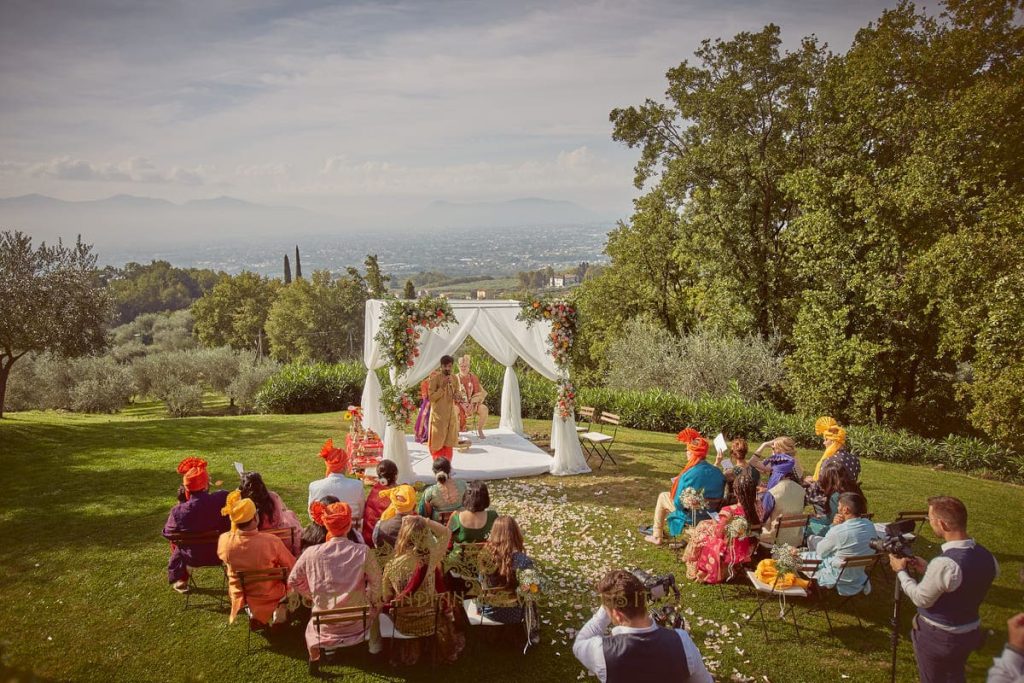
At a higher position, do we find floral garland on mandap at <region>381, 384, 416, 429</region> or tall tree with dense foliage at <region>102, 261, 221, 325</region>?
tall tree with dense foliage at <region>102, 261, 221, 325</region>

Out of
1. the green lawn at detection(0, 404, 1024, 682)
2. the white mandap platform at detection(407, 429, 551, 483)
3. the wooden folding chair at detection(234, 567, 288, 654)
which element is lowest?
the green lawn at detection(0, 404, 1024, 682)

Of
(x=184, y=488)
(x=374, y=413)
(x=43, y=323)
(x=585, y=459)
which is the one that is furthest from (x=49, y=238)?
(x=585, y=459)

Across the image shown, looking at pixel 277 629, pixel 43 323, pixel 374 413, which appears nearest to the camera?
pixel 277 629

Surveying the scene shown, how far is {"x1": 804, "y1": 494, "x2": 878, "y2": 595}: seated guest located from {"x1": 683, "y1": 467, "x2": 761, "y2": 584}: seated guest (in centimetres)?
77

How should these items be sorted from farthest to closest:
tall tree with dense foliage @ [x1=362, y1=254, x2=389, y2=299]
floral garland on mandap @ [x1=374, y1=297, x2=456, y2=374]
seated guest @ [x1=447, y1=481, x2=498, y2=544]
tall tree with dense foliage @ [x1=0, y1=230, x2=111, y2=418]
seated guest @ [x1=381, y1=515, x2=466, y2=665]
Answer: tall tree with dense foliage @ [x1=362, y1=254, x2=389, y2=299]
tall tree with dense foliage @ [x1=0, y1=230, x2=111, y2=418]
floral garland on mandap @ [x1=374, y1=297, x2=456, y2=374]
seated guest @ [x1=447, y1=481, x2=498, y2=544]
seated guest @ [x1=381, y1=515, x2=466, y2=665]

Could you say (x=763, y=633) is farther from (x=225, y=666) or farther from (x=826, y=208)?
(x=826, y=208)

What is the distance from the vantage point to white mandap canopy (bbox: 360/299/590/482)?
36.4 feet

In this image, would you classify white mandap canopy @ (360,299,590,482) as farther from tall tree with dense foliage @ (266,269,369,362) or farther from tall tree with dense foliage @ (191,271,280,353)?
tall tree with dense foliage @ (191,271,280,353)

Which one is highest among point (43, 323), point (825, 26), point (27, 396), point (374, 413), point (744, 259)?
point (825, 26)

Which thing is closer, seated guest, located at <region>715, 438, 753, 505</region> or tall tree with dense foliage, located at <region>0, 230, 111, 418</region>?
seated guest, located at <region>715, 438, 753, 505</region>

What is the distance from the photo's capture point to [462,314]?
12641 mm

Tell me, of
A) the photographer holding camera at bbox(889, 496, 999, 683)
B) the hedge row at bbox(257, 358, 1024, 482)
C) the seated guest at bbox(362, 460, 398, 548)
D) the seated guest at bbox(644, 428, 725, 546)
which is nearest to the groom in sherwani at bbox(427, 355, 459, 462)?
the seated guest at bbox(362, 460, 398, 548)

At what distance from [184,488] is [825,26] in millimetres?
25215

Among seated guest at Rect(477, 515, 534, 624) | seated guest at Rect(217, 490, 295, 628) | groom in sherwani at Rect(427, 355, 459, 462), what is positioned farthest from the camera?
groom in sherwani at Rect(427, 355, 459, 462)
